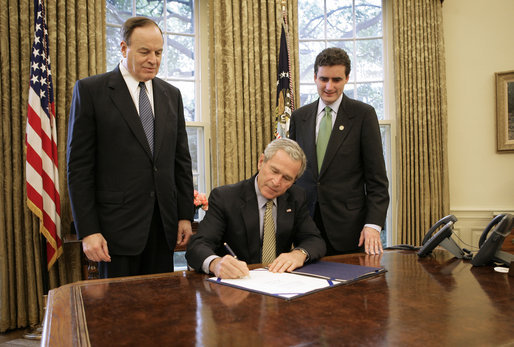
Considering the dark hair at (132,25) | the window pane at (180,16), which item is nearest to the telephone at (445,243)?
the dark hair at (132,25)

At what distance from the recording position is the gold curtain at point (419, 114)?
16.8 ft

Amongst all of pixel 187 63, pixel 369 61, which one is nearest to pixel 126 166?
pixel 187 63

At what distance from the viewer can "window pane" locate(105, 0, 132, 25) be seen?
15.0ft

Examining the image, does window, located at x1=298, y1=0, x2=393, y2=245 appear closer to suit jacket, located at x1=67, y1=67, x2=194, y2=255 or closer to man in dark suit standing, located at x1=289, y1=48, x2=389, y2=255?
man in dark suit standing, located at x1=289, y1=48, x2=389, y2=255

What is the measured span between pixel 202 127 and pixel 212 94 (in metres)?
0.41

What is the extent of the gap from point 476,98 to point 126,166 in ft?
15.4

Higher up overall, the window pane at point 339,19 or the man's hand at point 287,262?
the window pane at point 339,19

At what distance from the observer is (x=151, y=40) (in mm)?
2031

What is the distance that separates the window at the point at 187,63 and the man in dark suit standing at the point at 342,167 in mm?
2652

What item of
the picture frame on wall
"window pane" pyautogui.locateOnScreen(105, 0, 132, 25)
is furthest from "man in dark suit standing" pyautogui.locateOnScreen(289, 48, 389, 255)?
the picture frame on wall

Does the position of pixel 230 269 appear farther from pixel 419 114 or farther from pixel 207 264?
pixel 419 114

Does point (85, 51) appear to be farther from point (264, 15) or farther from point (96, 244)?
point (96, 244)

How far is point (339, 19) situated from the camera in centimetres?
541

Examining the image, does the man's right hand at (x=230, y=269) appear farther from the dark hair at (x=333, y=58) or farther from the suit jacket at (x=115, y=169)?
the dark hair at (x=333, y=58)
